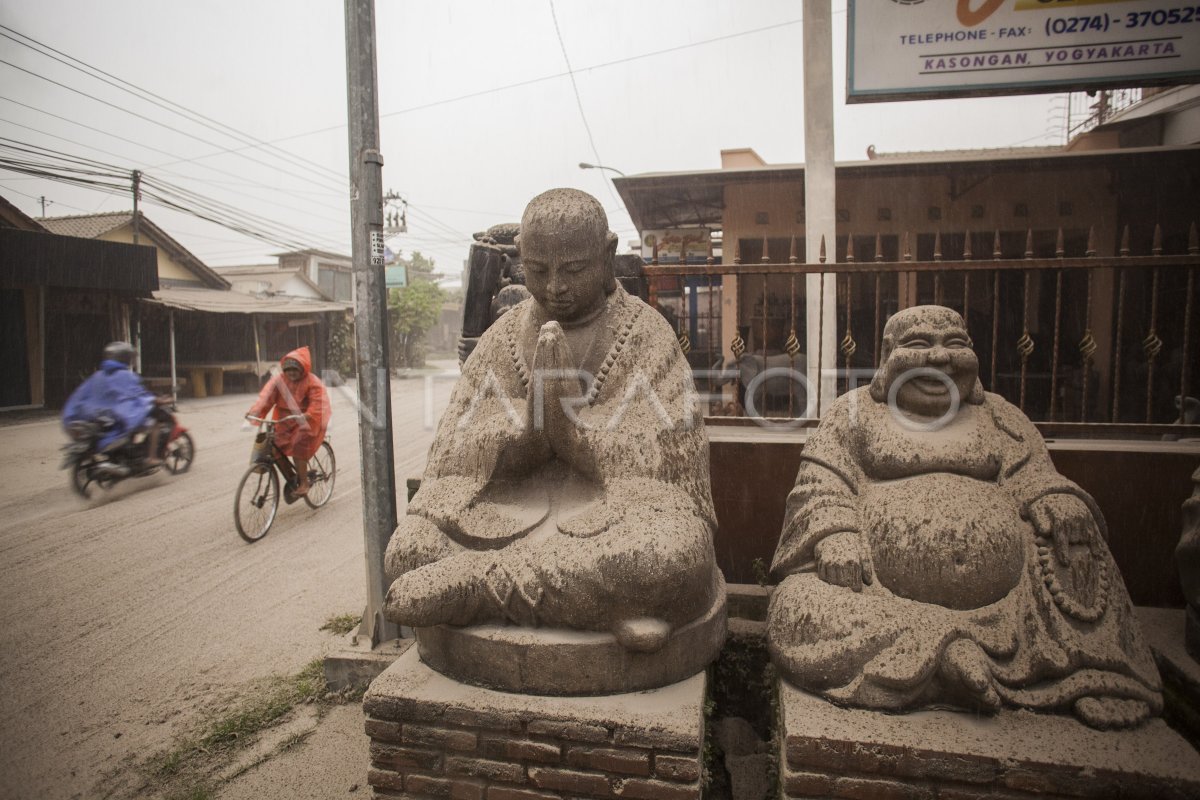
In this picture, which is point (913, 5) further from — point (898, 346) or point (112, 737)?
point (112, 737)

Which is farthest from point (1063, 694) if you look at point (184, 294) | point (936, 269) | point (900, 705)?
point (184, 294)

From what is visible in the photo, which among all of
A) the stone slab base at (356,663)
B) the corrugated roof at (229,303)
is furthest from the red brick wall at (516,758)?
the corrugated roof at (229,303)

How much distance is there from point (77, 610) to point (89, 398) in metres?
1.38

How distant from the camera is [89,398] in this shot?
4.52 metres

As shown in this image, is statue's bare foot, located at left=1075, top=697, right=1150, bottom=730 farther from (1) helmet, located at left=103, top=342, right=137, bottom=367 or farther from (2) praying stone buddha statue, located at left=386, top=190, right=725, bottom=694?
(1) helmet, located at left=103, top=342, right=137, bottom=367

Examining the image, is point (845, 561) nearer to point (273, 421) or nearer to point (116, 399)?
point (116, 399)

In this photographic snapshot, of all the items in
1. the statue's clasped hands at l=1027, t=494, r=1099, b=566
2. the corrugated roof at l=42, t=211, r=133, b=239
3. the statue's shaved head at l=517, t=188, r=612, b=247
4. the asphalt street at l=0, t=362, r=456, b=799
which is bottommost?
the asphalt street at l=0, t=362, r=456, b=799

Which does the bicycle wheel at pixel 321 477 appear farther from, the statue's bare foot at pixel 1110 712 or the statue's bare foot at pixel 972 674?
the statue's bare foot at pixel 1110 712

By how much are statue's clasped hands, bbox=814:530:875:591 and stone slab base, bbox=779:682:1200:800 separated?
1.41ft

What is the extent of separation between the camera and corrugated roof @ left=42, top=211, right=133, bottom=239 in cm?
353

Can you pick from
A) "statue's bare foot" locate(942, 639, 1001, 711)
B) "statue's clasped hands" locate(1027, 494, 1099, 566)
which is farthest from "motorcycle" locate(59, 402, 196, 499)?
"statue's clasped hands" locate(1027, 494, 1099, 566)

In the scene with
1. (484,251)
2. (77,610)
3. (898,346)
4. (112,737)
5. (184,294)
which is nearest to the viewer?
(898,346)

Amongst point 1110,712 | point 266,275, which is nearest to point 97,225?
point 1110,712

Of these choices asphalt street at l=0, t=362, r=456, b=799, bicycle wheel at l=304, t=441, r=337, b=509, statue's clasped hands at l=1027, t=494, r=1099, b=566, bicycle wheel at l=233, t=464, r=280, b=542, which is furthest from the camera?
bicycle wheel at l=304, t=441, r=337, b=509
